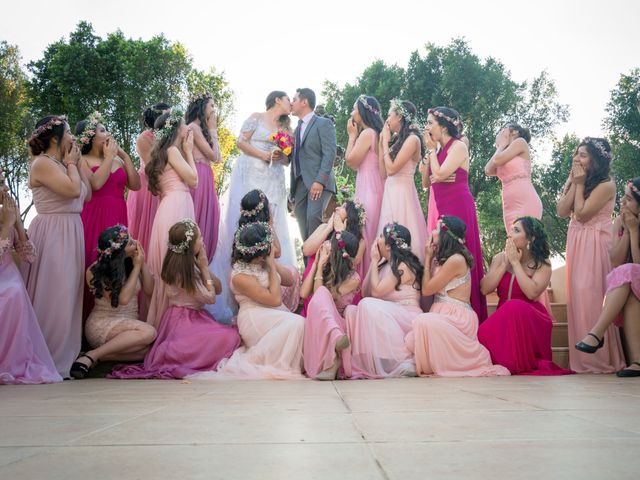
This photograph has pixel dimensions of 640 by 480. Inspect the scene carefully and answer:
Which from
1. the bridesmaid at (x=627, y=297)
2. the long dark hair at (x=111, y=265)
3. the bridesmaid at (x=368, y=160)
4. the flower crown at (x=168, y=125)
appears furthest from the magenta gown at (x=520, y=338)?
the flower crown at (x=168, y=125)

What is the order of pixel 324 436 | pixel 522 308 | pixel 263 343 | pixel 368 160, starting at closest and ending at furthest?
pixel 324 436
pixel 263 343
pixel 522 308
pixel 368 160

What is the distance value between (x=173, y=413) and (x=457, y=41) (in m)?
24.8

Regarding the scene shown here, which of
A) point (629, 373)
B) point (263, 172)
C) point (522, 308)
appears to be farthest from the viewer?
point (263, 172)

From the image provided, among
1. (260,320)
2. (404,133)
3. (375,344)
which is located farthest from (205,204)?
(375,344)

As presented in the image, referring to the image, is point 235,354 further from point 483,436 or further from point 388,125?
point 483,436

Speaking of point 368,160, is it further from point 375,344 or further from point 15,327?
point 15,327

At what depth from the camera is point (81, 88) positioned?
20.4 meters

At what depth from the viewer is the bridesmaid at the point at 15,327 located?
16.5 ft

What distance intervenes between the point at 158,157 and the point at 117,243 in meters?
1.25

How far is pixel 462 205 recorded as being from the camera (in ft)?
22.9

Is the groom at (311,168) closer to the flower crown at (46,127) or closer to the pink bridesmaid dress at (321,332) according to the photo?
the pink bridesmaid dress at (321,332)

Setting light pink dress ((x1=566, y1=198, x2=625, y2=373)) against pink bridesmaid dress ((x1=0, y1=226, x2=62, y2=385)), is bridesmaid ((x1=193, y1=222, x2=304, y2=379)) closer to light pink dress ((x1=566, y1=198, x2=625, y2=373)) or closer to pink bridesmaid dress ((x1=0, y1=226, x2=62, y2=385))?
pink bridesmaid dress ((x1=0, y1=226, x2=62, y2=385))

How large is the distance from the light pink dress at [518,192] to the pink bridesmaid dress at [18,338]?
4829mm

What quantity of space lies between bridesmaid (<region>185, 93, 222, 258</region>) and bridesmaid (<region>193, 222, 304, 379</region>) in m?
1.30
